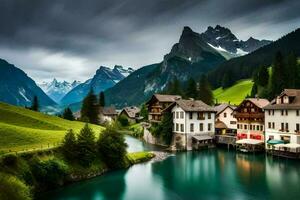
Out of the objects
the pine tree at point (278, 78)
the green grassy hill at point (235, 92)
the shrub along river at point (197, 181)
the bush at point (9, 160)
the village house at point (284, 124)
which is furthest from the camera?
the green grassy hill at point (235, 92)

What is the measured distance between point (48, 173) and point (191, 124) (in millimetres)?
45450

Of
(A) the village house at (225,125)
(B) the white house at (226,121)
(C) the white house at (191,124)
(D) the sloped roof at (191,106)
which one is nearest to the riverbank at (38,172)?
(C) the white house at (191,124)

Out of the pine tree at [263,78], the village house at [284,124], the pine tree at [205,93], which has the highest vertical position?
the pine tree at [263,78]

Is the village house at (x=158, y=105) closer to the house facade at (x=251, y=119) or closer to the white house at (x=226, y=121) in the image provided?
the white house at (x=226, y=121)

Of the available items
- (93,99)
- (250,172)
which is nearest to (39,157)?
(250,172)

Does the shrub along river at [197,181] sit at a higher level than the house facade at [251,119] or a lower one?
lower

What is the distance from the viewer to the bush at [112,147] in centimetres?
5375

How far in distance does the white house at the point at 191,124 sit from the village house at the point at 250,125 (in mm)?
6846

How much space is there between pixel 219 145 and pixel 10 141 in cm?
5178

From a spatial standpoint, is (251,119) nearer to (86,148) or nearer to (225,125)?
(225,125)

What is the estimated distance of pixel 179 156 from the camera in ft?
233

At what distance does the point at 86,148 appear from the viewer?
49031 mm

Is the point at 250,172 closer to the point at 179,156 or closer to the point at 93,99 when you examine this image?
the point at 179,156

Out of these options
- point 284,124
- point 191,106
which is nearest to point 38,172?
point 191,106
